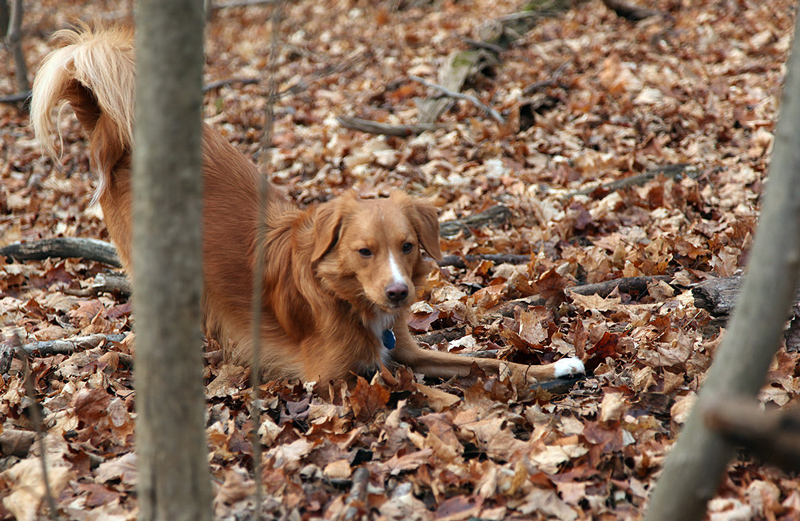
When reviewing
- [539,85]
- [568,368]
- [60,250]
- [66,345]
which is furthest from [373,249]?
[539,85]

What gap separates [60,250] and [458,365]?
406 centimetres

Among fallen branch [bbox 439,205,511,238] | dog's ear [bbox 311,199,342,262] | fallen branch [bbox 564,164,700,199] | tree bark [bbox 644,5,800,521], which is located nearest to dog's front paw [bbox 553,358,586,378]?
dog's ear [bbox 311,199,342,262]

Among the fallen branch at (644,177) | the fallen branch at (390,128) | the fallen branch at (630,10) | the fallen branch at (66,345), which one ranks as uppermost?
the fallen branch at (630,10)

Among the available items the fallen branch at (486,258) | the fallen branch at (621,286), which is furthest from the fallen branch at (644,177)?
the fallen branch at (621,286)

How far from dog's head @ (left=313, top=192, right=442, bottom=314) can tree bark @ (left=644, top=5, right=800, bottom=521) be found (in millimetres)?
2150

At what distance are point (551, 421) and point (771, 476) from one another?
0.98 meters

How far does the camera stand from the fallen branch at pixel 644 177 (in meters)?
6.45

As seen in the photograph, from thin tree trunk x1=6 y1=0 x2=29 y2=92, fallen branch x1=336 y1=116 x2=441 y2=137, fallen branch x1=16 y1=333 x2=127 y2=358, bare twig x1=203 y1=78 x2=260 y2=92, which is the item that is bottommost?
fallen branch x1=16 y1=333 x2=127 y2=358

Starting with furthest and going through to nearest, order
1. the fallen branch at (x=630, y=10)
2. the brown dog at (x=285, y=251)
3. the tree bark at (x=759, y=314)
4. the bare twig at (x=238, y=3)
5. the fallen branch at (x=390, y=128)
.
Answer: the bare twig at (x=238, y=3) < the fallen branch at (x=630, y=10) < the fallen branch at (x=390, y=128) < the brown dog at (x=285, y=251) < the tree bark at (x=759, y=314)

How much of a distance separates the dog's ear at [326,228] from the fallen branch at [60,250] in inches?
108

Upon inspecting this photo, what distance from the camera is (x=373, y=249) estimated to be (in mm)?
3986

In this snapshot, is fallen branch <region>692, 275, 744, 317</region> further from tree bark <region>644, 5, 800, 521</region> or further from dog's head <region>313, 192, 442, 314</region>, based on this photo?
tree bark <region>644, 5, 800, 521</region>

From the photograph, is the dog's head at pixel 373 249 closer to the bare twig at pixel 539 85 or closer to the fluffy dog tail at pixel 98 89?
the fluffy dog tail at pixel 98 89

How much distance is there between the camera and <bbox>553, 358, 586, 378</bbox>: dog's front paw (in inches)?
149
